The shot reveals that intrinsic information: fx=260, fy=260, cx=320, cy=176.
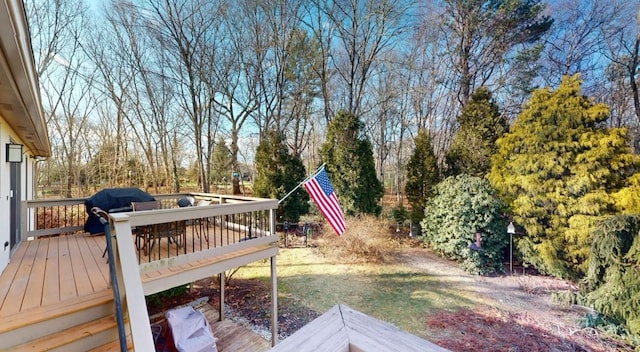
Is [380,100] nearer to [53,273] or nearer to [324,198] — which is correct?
[324,198]

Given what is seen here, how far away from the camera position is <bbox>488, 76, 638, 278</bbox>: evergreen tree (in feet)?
23.4

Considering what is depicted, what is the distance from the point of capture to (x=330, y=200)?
6195mm

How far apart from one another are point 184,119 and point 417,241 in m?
14.4

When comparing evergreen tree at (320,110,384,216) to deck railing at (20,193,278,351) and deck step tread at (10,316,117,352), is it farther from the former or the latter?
deck step tread at (10,316,117,352)

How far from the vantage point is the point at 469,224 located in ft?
27.9

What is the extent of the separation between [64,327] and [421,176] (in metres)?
11.4

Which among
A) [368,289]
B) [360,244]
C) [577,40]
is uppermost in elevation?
[577,40]

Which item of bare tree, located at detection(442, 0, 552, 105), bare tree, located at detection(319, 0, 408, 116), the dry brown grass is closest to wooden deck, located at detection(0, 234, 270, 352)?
the dry brown grass

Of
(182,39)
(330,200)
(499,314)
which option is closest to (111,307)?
(330,200)

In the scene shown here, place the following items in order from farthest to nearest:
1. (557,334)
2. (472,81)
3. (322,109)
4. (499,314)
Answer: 1. (322,109)
2. (472,81)
3. (499,314)
4. (557,334)

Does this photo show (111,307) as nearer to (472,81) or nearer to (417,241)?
(417,241)

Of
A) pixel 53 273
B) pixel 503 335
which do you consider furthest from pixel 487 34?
pixel 53 273

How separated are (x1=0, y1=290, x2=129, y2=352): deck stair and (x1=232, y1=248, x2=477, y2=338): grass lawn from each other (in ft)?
14.8

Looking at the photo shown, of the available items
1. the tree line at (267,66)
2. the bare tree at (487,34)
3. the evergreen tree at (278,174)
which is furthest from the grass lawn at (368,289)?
the bare tree at (487,34)
